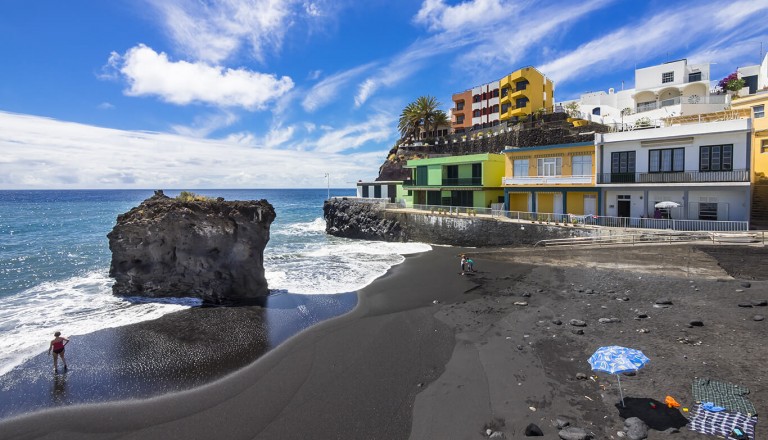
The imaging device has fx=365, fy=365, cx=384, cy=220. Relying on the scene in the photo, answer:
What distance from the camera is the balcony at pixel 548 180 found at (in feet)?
101

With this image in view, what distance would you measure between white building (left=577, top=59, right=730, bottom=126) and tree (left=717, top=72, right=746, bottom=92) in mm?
1695

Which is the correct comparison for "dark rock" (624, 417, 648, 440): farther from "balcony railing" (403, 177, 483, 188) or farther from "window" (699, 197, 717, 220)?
"balcony railing" (403, 177, 483, 188)

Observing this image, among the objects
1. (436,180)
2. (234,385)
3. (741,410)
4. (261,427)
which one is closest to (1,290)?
(234,385)

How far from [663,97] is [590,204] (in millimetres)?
30965

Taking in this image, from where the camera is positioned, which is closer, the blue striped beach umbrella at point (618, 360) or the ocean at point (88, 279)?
the blue striped beach umbrella at point (618, 360)

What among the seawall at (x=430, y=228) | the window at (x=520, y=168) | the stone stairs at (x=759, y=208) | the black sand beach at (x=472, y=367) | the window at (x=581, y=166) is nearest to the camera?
the black sand beach at (x=472, y=367)

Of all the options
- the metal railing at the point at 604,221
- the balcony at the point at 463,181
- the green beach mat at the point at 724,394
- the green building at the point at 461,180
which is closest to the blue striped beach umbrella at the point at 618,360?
the green beach mat at the point at 724,394

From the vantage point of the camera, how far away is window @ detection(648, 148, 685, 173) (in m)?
26.2

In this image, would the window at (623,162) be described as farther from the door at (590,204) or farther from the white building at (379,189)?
the white building at (379,189)

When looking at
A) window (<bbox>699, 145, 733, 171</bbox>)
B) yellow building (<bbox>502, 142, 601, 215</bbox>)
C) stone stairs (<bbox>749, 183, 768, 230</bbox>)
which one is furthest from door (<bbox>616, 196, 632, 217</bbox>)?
stone stairs (<bbox>749, 183, 768, 230</bbox>)

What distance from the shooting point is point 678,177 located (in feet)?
84.8

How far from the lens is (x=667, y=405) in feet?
28.7

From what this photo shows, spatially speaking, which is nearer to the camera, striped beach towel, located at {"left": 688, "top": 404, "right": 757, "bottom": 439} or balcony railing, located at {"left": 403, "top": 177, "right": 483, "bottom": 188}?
striped beach towel, located at {"left": 688, "top": 404, "right": 757, "bottom": 439}

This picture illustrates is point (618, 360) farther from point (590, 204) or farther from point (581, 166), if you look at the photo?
point (581, 166)
